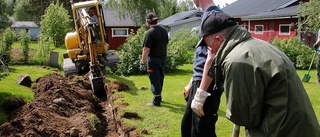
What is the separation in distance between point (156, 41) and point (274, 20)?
20.1m

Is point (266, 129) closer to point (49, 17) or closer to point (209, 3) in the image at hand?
point (209, 3)

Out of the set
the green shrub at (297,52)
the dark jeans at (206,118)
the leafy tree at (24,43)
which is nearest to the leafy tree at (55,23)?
the leafy tree at (24,43)

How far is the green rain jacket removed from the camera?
2.20 meters

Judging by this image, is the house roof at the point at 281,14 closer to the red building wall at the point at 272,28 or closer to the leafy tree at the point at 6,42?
the red building wall at the point at 272,28

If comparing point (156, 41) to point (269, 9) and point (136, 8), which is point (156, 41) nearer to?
point (269, 9)

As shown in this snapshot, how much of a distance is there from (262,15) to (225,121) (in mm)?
20791

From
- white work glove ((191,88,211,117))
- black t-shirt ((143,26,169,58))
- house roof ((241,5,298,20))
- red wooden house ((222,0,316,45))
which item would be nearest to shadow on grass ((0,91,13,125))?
black t-shirt ((143,26,169,58))

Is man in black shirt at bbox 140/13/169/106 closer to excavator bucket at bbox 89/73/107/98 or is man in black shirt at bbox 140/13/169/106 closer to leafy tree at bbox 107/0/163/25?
excavator bucket at bbox 89/73/107/98

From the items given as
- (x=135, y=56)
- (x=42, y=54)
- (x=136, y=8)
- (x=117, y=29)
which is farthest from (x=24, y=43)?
(x=136, y=8)

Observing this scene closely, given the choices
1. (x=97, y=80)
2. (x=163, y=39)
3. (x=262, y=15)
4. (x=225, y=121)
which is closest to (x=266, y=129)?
(x=225, y=121)

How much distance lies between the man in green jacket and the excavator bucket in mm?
7412

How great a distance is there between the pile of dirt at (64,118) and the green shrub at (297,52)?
10.9m

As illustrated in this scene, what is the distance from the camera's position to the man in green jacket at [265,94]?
7.22 feet

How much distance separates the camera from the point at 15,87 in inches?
409
